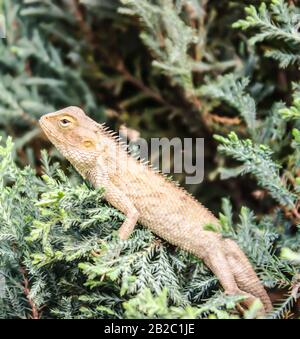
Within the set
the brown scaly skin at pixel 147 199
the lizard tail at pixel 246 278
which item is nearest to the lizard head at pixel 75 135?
the brown scaly skin at pixel 147 199

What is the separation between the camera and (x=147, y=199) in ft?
8.29

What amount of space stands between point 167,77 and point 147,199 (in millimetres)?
1506

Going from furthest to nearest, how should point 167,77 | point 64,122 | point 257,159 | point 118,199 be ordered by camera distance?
point 167,77, point 64,122, point 118,199, point 257,159

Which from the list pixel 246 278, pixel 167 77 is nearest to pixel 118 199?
pixel 246 278

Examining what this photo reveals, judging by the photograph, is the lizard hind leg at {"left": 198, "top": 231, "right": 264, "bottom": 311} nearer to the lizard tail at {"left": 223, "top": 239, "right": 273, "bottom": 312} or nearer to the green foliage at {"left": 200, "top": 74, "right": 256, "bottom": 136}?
the lizard tail at {"left": 223, "top": 239, "right": 273, "bottom": 312}

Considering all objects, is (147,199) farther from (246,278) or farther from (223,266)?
(246,278)

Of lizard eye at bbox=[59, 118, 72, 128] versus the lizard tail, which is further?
lizard eye at bbox=[59, 118, 72, 128]

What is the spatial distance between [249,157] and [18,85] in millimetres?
2178

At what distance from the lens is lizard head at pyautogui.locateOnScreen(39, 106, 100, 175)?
261 cm

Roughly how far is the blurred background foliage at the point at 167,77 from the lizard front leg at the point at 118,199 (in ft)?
1.61

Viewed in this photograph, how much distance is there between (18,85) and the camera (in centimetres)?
374

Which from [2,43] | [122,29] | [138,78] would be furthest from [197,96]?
[2,43]

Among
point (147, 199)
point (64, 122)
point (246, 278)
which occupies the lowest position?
point (246, 278)

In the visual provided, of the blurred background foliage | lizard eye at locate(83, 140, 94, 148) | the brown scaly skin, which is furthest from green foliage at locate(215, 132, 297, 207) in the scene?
lizard eye at locate(83, 140, 94, 148)
